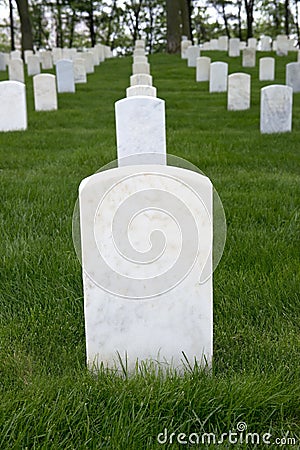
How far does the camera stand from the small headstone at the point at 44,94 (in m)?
9.96

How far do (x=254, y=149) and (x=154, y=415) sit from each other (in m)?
5.11

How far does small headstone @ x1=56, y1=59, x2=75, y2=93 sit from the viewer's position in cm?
1279

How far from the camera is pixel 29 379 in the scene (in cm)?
221

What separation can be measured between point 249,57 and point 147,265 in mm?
16791

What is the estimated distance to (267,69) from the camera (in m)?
14.9

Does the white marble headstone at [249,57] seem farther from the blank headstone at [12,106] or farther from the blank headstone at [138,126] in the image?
the blank headstone at [138,126]

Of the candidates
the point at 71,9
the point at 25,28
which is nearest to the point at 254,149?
the point at 25,28

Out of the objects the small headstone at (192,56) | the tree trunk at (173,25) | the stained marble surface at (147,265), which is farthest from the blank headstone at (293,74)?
the stained marble surface at (147,265)

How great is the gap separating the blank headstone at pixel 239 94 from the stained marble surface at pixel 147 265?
790 cm

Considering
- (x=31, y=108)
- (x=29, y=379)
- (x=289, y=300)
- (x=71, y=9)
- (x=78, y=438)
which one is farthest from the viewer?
(x=71, y=9)

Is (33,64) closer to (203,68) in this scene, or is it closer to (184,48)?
(203,68)

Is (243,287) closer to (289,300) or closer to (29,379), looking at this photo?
(289,300)

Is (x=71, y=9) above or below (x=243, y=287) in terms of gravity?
above

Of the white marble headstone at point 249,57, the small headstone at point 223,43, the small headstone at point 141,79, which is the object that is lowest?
the small headstone at point 141,79
